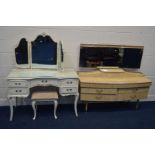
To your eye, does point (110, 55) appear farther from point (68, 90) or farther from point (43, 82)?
point (43, 82)

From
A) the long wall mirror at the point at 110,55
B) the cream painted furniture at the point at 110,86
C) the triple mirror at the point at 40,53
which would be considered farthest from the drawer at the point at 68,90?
the long wall mirror at the point at 110,55

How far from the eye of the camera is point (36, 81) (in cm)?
299

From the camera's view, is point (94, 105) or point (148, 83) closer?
point (148, 83)

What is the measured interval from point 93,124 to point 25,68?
1.40 m

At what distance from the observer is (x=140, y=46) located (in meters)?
3.55

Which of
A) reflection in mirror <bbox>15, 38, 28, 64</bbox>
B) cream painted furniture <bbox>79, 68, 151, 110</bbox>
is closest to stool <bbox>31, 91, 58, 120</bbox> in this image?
cream painted furniture <bbox>79, 68, 151, 110</bbox>

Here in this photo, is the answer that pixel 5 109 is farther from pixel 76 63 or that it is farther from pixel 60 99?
pixel 76 63

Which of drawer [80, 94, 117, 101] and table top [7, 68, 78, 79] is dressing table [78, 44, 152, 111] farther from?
table top [7, 68, 78, 79]

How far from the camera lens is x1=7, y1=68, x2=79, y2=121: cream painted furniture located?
9.61 ft

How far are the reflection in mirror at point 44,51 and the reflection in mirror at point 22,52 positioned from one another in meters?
0.13

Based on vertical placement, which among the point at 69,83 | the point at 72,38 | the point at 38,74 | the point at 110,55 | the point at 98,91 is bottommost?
the point at 98,91

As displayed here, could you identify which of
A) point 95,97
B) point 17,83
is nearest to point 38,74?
point 17,83

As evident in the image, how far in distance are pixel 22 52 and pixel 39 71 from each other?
15.8 inches
